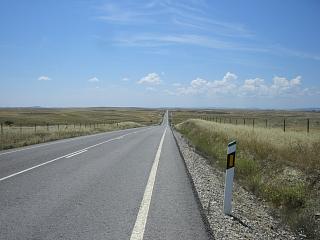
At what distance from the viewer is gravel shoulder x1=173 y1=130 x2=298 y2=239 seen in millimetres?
6246

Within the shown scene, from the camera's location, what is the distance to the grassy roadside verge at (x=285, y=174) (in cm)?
808

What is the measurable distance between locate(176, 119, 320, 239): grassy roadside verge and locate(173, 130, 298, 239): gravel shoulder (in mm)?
327

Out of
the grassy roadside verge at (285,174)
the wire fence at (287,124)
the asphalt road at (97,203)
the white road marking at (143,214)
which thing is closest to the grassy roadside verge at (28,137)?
the asphalt road at (97,203)

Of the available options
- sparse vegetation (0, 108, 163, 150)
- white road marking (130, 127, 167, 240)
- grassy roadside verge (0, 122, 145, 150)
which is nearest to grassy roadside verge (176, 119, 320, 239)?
white road marking (130, 127, 167, 240)

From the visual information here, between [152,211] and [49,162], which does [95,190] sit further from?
[49,162]

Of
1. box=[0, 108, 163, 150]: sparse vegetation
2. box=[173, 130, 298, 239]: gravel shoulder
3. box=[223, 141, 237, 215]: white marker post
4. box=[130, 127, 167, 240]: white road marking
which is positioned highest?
box=[223, 141, 237, 215]: white marker post

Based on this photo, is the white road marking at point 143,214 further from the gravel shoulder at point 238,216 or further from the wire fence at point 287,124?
the wire fence at point 287,124

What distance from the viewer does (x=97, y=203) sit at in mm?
7785

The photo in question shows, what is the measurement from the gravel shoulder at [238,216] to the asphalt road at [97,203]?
28 cm

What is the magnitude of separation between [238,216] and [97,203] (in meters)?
2.62

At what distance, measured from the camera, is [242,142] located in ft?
63.0

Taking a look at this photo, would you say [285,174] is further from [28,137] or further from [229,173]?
[28,137]

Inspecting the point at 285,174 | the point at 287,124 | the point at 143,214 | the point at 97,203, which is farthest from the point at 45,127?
the point at 143,214

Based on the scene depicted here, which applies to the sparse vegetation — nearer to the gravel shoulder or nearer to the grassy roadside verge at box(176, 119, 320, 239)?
the grassy roadside verge at box(176, 119, 320, 239)
